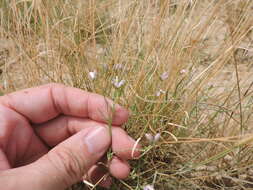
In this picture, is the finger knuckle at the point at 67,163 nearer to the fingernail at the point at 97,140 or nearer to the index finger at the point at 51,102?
the fingernail at the point at 97,140

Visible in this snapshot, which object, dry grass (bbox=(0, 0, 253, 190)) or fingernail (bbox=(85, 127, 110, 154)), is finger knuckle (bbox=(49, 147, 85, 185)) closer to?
fingernail (bbox=(85, 127, 110, 154))

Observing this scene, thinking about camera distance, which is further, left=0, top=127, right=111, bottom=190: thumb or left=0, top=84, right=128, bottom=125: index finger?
left=0, top=84, right=128, bottom=125: index finger

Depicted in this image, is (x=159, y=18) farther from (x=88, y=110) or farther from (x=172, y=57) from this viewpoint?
(x=88, y=110)

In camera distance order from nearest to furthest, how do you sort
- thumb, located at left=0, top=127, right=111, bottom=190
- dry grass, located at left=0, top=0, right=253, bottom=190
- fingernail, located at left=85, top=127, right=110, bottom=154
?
thumb, located at left=0, top=127, right=111, bottom=190
fingernail, located at left=85, top=127, right=110, bottom=154
dry grass, located at left=0, top=0, right=253, bottom=190

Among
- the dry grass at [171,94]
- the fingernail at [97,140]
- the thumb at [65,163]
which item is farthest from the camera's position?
the dry grass at [171,94]

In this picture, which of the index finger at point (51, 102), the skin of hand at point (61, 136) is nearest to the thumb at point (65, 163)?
the skin of hand at point (61, 136)

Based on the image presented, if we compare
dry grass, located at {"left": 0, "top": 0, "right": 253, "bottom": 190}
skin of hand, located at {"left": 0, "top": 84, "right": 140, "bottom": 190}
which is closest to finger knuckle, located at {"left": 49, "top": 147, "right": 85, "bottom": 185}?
skin of hand, located at {"left": 0, "top": 84, "right": 140, "bottom": 190}

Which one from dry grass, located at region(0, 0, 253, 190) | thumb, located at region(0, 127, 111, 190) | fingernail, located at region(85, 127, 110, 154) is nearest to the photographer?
thumb, located at region(0, 127, 111, 190)

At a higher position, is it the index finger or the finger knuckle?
the index finger
